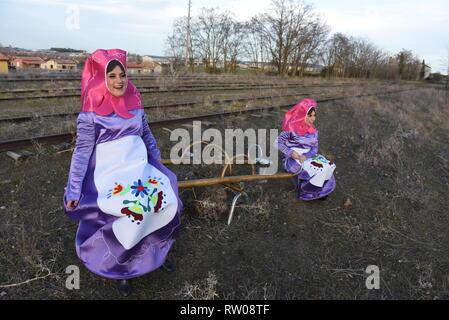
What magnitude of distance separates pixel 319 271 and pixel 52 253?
2.37 meters

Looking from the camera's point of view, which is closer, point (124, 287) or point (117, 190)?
point (117, 190)

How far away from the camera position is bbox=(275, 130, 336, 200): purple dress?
370 cm

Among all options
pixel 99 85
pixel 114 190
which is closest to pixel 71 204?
pixel 114 190

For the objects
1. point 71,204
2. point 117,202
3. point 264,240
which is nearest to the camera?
point 117,202

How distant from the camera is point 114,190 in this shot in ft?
7.18

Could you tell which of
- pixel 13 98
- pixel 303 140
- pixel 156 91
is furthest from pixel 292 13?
pixel 303 140

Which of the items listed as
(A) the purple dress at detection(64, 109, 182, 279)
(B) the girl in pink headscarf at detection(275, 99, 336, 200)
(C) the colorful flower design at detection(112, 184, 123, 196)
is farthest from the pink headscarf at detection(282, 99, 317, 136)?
(C) the colorful flower design at detection(112, 184, 123, 196)

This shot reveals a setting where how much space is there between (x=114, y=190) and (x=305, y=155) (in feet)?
8.33

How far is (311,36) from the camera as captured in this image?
117 ft

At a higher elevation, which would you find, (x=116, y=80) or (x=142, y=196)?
(x=116, y=80)

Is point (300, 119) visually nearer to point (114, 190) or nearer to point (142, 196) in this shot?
point (142, 196)

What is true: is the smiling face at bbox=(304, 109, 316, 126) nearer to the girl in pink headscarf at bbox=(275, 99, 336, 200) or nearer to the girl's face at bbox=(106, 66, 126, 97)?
the girl in pink headscarf at bbox=(275, 99, 336, 200)

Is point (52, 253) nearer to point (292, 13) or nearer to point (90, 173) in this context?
point (90, 173)

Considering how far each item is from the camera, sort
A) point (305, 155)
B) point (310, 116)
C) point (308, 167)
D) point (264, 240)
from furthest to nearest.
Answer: point (305, 155), point (310, 116), point (308, 167), point (264, 240)
